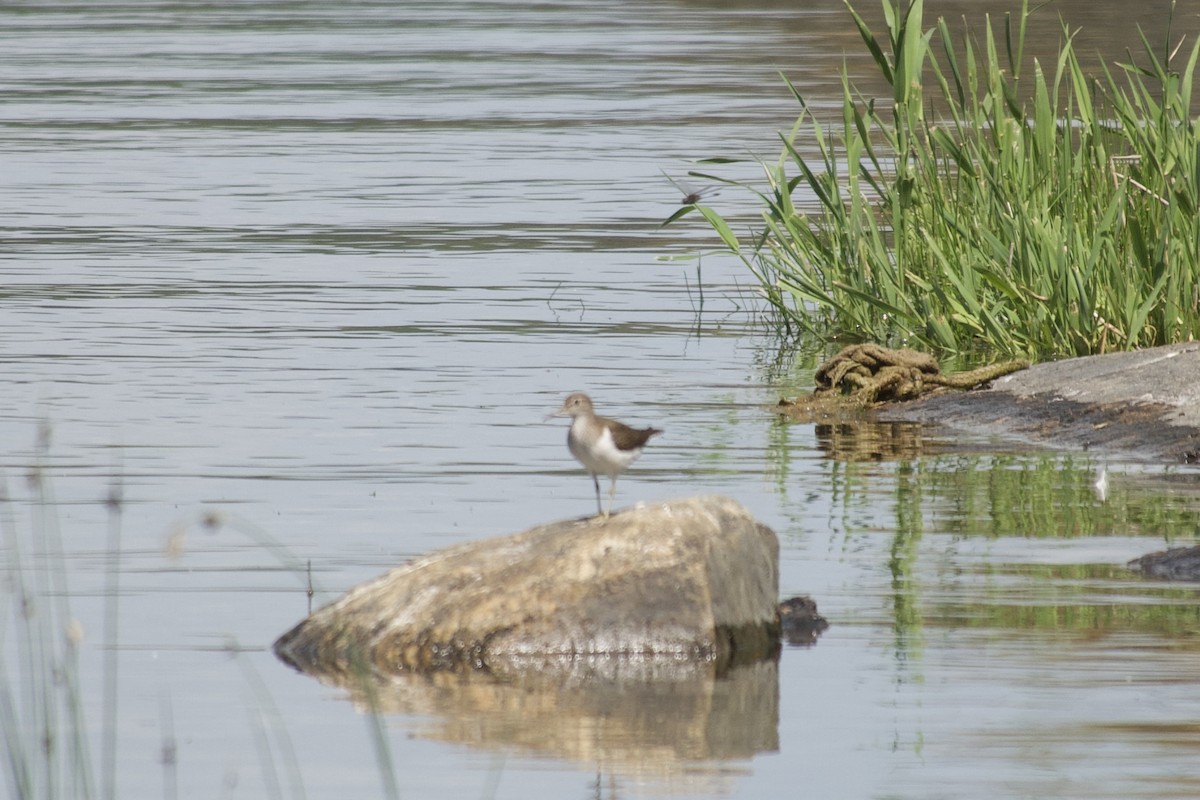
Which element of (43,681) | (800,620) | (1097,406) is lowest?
(800,620)

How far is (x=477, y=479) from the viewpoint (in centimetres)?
980

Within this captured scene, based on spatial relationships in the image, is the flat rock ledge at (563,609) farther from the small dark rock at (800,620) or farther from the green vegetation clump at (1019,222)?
the green vegetation clump at (1019,222)

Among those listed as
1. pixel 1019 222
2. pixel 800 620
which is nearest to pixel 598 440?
pixel 800 620

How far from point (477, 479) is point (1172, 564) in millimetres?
2894

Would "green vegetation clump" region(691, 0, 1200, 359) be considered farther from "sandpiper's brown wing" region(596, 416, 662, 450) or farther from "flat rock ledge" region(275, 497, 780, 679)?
"flat rock ledge" region(275, 497, 780, 679)

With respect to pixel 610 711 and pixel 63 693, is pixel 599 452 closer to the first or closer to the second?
pixel 610 711

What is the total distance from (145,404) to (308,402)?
0.75 metres

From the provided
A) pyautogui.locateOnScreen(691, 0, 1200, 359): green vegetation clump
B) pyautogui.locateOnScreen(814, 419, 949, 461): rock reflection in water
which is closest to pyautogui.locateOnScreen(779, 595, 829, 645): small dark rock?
pyautogui.locateOnScreen(814, 419, 949, 461): rock reflection in water

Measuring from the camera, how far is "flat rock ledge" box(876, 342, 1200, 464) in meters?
10.4

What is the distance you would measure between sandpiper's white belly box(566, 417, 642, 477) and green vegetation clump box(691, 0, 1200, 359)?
4393 millimetres

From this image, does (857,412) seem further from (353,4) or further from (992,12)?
(353,4)

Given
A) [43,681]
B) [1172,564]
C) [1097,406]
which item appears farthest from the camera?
[1097,406]

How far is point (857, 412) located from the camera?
11.6 metres

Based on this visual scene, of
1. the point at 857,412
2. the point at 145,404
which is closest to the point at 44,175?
the point at 145,404
